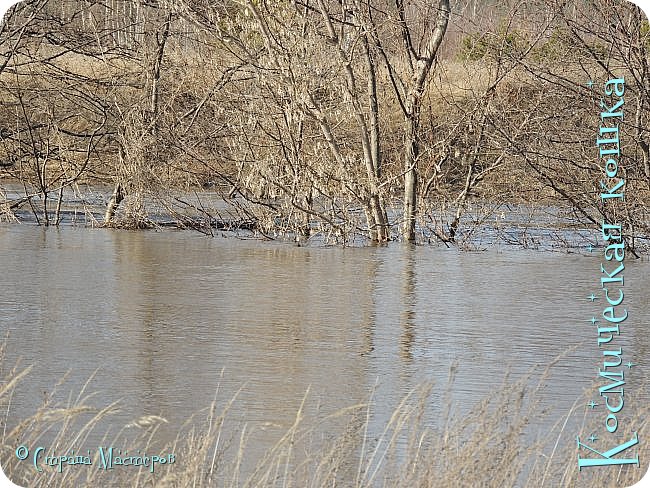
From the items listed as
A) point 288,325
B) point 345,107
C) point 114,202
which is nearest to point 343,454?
point 288,325

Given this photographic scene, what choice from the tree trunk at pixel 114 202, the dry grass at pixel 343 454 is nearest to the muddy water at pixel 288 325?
the dry grass at pixel 343 454

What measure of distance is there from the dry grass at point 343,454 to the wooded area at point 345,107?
5.70m

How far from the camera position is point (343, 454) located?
407 cm

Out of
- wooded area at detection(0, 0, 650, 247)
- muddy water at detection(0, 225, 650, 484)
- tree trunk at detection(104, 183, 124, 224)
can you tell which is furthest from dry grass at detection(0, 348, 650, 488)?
tree trunk at detection(104, 183, 124, 224)

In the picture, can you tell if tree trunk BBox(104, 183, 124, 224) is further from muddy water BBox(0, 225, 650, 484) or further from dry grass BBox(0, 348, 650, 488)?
dry grass BBox(0, 348, 650, 488)

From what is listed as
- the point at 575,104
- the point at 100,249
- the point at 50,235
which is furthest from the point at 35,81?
the point at 575,104

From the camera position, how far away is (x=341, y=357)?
6141 mm

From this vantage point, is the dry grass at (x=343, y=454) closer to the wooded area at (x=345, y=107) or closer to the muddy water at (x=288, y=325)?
the muddy water at (x=288, y=325)

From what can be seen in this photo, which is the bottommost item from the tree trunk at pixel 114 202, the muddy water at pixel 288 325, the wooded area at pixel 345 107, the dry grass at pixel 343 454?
the dry grass at pixel 343 454

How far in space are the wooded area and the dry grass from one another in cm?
570

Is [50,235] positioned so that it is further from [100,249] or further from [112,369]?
[112,369]

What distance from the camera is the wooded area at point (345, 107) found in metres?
10.2

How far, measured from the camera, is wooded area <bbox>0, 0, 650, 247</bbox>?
33.6ft

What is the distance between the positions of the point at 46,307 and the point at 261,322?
1446 mm
